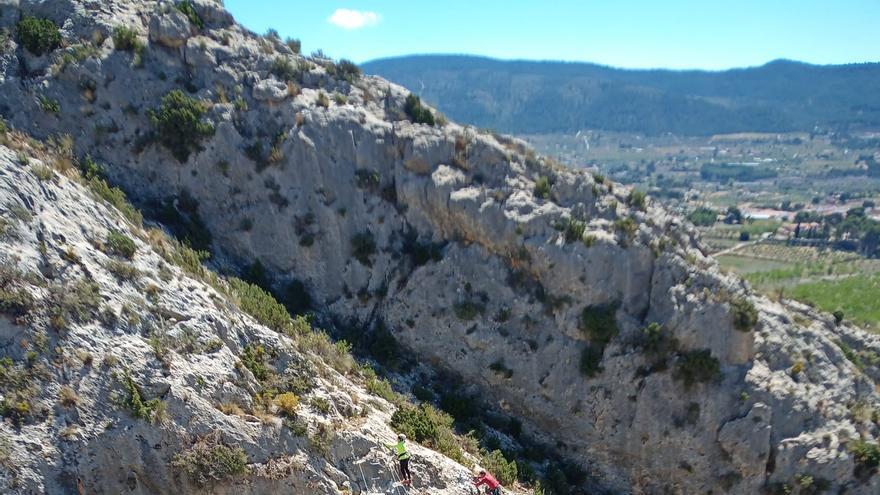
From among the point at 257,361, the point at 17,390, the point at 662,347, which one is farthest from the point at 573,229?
the point at 17,390

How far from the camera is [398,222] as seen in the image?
28.7 m

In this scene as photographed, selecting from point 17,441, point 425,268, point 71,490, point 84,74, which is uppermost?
point 84,74

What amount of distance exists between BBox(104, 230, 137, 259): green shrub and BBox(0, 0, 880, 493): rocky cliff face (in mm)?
6807

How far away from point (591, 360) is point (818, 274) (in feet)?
295

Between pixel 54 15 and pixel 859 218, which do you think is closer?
pixel 54 15

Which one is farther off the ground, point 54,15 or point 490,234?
point 54,15

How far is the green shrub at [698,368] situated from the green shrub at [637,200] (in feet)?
→ 26.1

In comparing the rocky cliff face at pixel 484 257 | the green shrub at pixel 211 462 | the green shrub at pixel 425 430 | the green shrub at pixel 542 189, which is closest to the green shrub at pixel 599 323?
the rocky cliff face at pixel 484 257

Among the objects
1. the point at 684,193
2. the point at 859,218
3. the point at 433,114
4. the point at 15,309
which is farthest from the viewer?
the point at 684,193

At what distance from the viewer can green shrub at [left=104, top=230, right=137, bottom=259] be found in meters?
19.2

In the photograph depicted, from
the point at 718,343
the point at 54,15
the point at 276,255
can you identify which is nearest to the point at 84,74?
the point at 54,15

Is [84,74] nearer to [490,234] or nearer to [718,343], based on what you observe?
[490,234]

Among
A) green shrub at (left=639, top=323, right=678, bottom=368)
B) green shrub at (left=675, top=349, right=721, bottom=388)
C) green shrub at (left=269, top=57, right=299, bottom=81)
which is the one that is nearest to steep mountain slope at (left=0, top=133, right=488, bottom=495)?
green shrub at (left=639, top=323, right=678, bottom=368)

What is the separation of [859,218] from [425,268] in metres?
134
